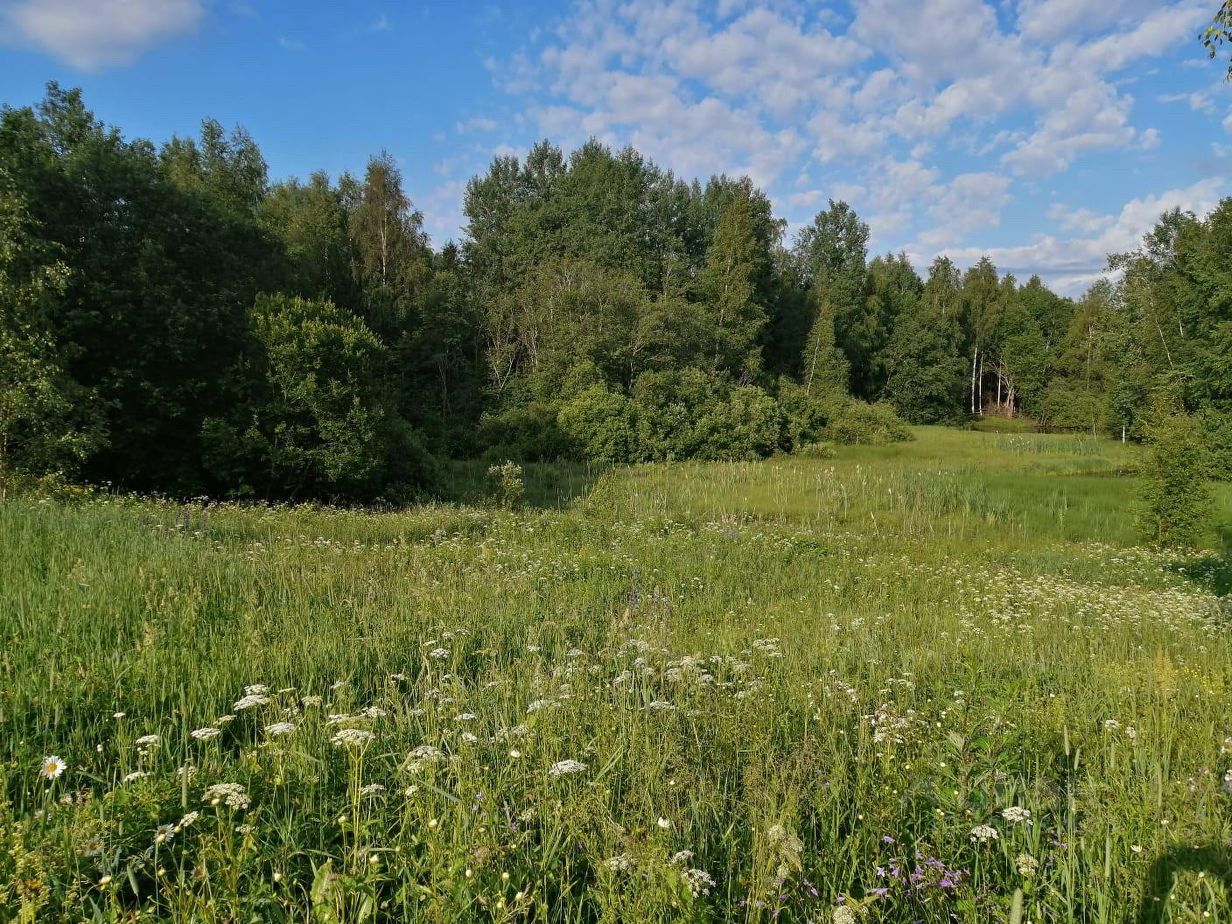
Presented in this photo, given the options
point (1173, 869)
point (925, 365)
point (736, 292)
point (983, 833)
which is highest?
point (736, 292)

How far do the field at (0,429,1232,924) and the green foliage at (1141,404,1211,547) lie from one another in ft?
27.8

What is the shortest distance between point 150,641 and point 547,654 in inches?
108

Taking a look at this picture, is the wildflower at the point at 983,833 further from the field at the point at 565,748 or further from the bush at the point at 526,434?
the bush at the point at 526,434

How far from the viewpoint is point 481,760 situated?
10.4 feet

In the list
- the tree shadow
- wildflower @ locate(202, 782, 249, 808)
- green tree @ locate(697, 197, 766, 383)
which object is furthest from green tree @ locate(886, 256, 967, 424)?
wildflower @ locate(202, 782, 249, 808)

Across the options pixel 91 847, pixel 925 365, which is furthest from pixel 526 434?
pixel 925 365

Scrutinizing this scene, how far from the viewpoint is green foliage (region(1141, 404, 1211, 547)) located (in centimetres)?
1525

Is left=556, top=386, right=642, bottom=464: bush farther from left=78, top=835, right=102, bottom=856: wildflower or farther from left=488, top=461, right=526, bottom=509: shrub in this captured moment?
left=78, top=835, right=102, bottom=856: wildflower

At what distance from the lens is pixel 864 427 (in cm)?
4541

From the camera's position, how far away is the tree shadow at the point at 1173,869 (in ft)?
7.84

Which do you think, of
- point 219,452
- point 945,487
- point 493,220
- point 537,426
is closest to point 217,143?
point 493,220

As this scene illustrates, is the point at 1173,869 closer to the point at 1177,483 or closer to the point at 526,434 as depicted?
the point at 1177,483

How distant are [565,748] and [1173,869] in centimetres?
242

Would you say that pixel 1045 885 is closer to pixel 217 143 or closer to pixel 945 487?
pixel 945 487
